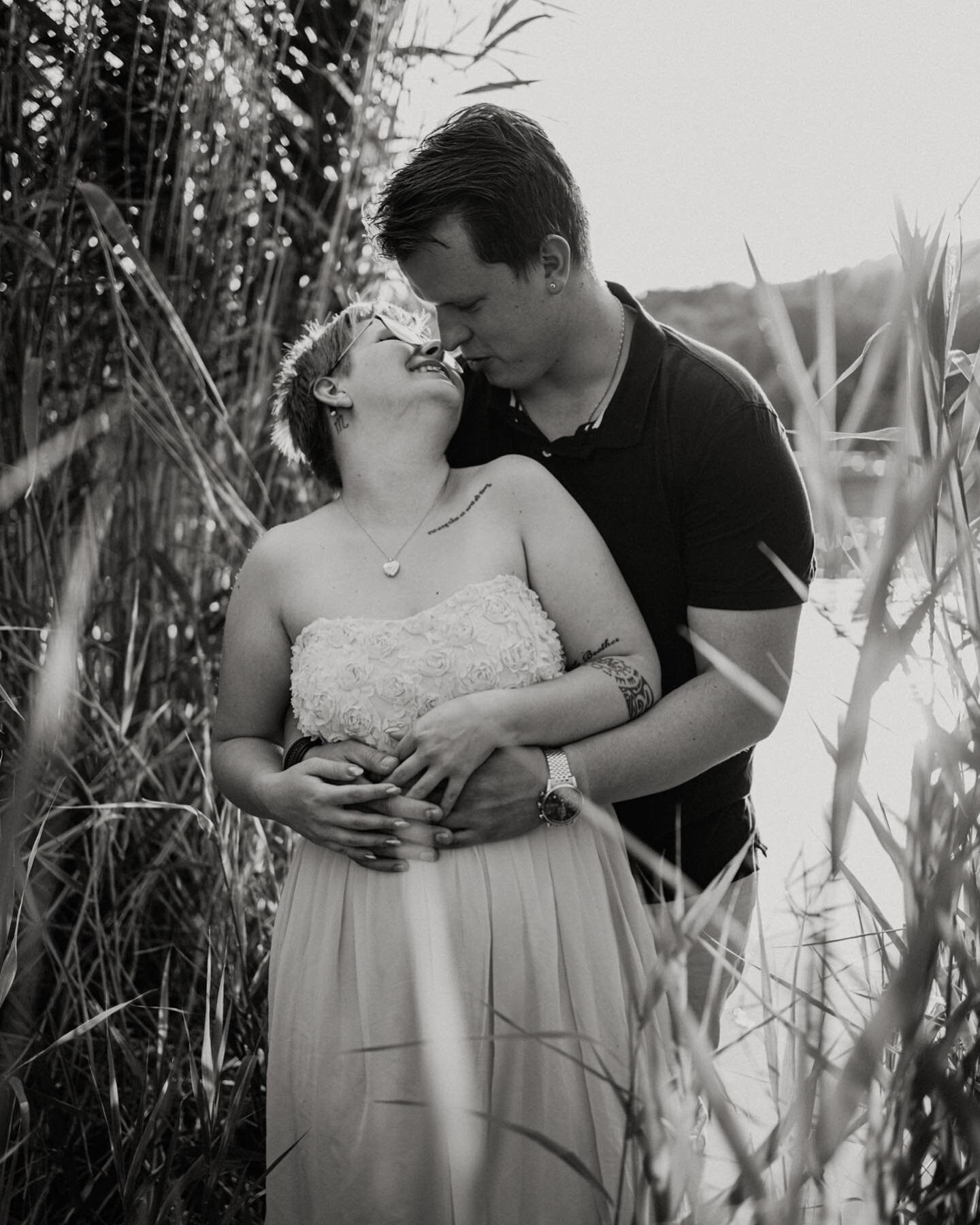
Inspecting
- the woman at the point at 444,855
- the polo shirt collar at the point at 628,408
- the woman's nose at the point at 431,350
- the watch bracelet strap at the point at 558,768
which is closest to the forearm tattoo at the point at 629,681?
the woman at the point at 444,855

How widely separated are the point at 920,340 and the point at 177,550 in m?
2.02

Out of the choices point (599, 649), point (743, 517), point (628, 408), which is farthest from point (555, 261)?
point (599, 649)

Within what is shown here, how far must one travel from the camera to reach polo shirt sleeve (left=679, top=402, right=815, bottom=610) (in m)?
1.88

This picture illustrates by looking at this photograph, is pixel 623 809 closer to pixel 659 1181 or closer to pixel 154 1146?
pixel 154 1146

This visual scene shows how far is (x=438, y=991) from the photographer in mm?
1622

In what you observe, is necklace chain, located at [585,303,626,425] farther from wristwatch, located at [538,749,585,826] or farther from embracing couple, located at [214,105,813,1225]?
wristwatch, located at [538,749,585,826]

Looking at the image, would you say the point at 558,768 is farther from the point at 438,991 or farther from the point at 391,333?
the point at 391,333

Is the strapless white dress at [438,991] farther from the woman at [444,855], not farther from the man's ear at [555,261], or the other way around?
the man's ear at [555,261]

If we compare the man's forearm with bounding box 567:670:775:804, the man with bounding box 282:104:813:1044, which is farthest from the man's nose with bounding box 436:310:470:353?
the man's forearm with bounding box 567:670:775:804

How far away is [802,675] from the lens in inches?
44.9

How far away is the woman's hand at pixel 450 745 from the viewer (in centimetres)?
163

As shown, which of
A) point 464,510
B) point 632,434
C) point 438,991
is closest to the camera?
point 438,991

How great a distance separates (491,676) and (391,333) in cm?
Answer: 68

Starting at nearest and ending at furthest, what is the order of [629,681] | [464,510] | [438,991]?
[438,991] → [629,681] → [464,510]
